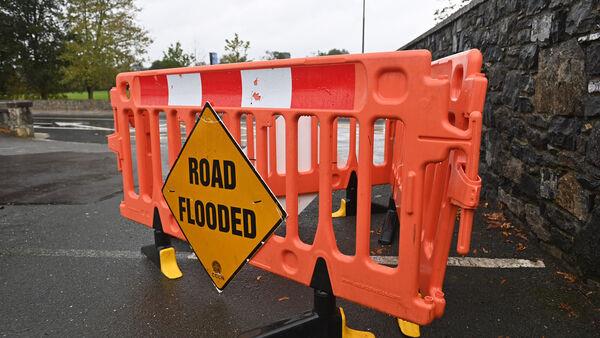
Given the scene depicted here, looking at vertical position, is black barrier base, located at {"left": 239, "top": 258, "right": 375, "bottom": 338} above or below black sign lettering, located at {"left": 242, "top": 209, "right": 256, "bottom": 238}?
below

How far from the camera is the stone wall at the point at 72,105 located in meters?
27.2

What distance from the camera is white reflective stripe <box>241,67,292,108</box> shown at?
2193mm

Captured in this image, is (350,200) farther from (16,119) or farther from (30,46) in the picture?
(30,46)

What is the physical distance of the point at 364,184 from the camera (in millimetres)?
1994

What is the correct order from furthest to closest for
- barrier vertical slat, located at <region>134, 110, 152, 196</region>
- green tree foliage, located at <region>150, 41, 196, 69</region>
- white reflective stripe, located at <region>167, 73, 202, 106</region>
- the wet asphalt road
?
green tree foliage, located at <region>150, 41, 196, 69</region>, barrier vertical slat, located at <region>134, 110, 152, 196</region>, white reflective stripe, located at <region>167, 73, 202, 106</region>, the wet asphalt road

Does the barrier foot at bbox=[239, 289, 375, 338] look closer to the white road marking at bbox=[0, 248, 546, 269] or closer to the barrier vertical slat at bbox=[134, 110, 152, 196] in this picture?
the white road marking at bbox=[0, 248, 546, 269]

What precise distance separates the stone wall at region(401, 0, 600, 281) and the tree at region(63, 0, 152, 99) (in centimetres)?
2718

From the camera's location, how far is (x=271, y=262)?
2.45 metres

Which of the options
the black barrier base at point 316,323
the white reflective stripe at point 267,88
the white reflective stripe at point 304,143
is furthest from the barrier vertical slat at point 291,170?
the white reflective stripe at point 304,143

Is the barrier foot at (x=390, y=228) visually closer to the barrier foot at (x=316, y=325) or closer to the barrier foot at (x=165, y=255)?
the barrier foot at (x=316, y=325)

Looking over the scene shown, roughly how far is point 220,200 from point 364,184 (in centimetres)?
88

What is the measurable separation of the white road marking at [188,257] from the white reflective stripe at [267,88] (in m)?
1.76

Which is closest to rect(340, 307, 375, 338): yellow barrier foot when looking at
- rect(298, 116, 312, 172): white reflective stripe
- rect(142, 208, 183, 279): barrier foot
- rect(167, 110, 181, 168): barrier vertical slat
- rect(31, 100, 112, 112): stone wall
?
rect(142, 208, 183, 279): barrier foot

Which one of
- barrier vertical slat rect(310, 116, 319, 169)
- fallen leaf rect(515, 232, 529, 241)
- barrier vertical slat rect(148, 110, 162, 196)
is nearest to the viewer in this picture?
barrier vertical slat rect(148, 110, 162, 196)
